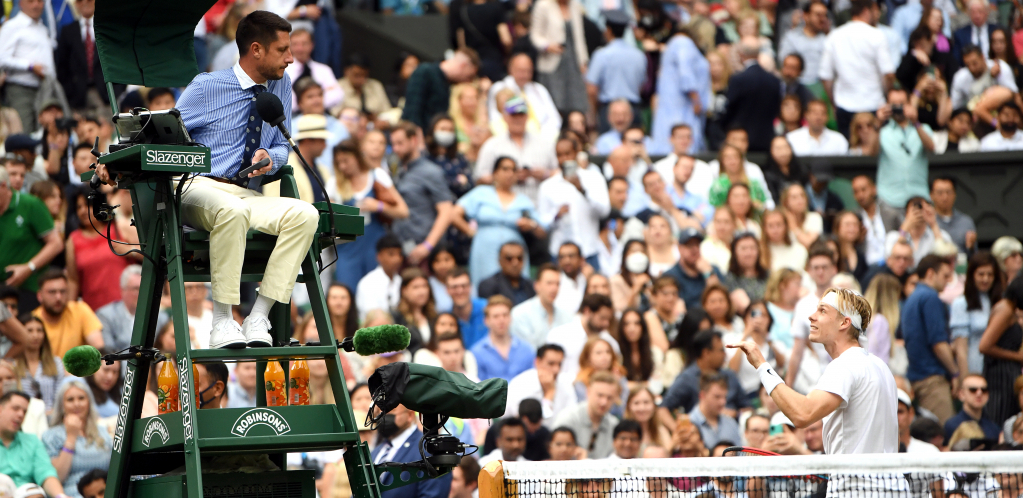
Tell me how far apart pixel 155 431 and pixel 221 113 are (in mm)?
1444

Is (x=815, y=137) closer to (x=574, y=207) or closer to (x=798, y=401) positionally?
(x=574, y=207)

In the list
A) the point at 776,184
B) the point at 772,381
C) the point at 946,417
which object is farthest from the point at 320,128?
the point at 772,381

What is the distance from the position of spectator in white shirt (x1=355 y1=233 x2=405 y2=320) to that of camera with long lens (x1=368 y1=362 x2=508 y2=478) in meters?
5.70

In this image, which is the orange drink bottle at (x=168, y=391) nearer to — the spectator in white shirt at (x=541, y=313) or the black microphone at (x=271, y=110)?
the black microphone at (x=271, y=110)

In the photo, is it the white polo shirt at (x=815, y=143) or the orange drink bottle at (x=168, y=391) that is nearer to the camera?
the orange drink bottle at (x=168, y=391)

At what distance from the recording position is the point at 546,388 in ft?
36.3

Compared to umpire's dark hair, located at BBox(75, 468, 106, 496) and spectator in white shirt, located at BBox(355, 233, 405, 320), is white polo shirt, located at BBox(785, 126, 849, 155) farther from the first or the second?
umpire's dark hair, located at BBox(75, 468, 106, 496)

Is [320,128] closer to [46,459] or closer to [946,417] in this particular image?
[46,459]

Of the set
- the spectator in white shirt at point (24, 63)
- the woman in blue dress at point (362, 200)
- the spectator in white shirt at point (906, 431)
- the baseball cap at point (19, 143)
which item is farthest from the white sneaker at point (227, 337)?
the spectator in white shirt at point (24, 63)

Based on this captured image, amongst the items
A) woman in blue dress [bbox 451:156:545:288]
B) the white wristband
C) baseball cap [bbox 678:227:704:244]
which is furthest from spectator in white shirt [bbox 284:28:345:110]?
the white wristband

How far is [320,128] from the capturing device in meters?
12.2

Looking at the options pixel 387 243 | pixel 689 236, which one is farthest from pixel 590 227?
pixel 387 243

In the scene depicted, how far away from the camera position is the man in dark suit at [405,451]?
29.4 feet

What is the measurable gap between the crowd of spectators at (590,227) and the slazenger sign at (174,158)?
3588mm
